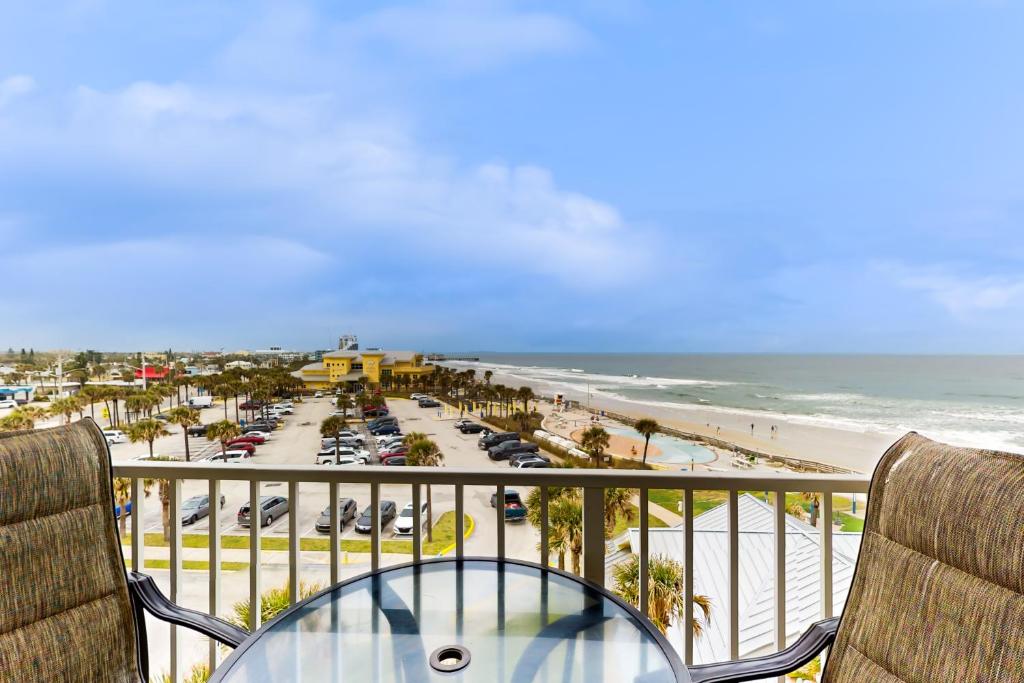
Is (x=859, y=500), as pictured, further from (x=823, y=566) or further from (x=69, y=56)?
(x=69, y=56)

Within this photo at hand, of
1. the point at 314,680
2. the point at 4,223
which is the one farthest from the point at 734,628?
the point at 4,223

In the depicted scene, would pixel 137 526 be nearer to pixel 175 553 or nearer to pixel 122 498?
pixel 175 553

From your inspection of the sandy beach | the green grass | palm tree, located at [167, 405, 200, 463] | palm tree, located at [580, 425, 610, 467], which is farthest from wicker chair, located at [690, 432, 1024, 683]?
palm tree, located at [167, 405, 200, 463]

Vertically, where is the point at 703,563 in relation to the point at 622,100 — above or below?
below

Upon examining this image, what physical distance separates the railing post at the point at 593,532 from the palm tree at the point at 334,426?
2.19 m

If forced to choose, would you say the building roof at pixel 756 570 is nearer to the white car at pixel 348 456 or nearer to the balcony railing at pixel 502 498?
the balcony railing at pixel 502 498

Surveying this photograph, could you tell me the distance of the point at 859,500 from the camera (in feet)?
5.35

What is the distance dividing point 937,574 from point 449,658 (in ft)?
3.63

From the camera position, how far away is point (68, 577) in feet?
3.76

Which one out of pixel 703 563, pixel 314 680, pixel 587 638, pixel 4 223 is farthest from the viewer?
pixel 703 563

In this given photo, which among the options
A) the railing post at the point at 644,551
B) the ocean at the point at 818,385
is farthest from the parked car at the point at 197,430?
the railing post at the point at 644,551

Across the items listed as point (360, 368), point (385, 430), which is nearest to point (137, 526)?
point (385, 430)

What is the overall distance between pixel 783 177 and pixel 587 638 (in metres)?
5.00

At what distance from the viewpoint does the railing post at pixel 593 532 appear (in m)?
1.60
